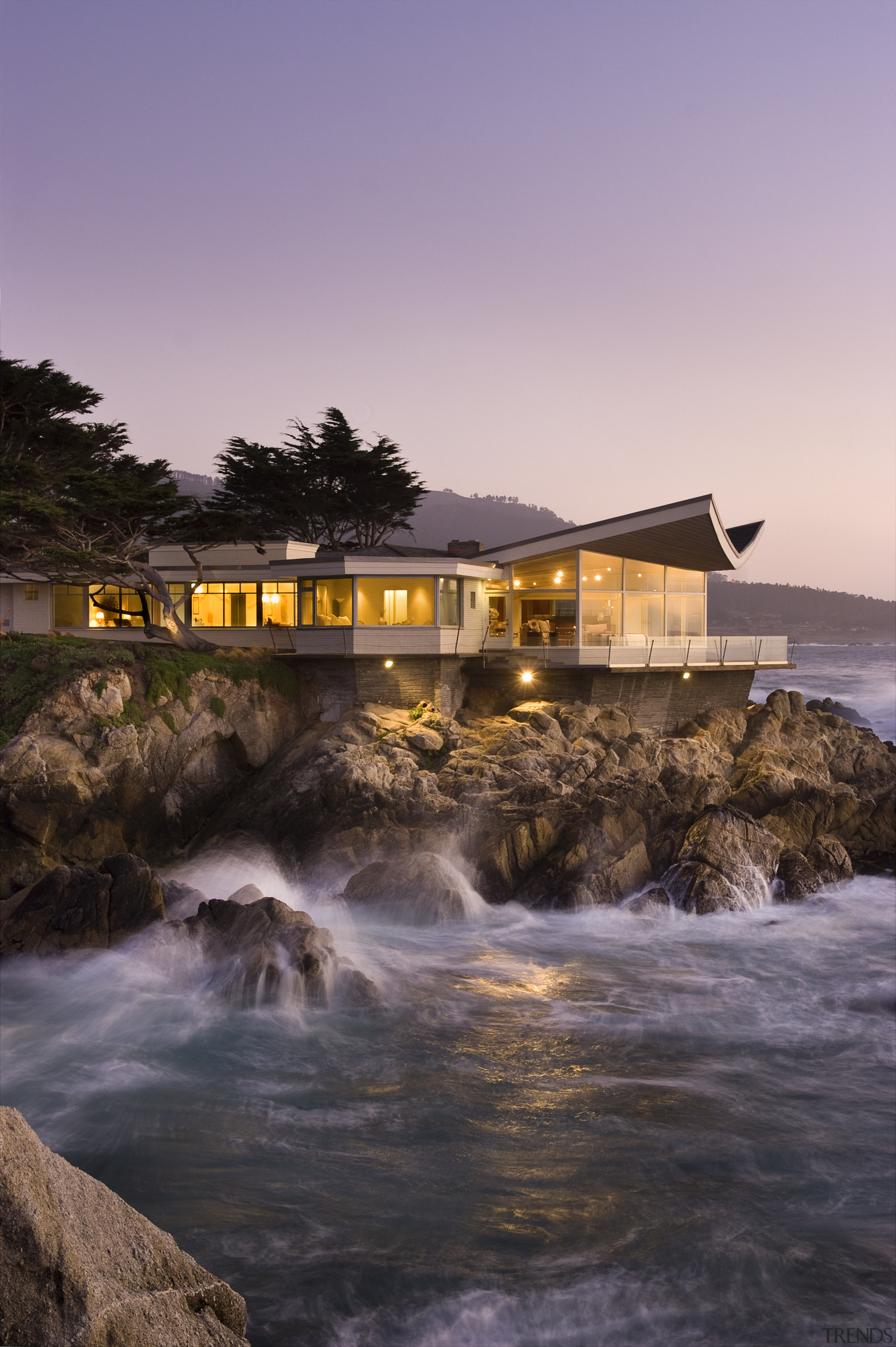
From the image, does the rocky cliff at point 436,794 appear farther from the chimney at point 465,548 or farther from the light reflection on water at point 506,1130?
the chimney at point 465,548

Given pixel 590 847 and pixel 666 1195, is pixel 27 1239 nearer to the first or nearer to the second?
pixel 666 1195

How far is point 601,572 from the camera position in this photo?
1035 inches

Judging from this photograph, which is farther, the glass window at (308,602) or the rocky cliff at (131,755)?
the glass window at (308,602)

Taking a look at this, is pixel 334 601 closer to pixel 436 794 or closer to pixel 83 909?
pixel 436 794

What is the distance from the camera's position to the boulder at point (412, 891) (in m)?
17.3

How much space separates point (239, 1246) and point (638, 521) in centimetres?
1974

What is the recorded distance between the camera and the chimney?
30500 mm

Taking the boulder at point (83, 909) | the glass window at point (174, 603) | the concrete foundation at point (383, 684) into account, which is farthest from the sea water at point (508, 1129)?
the glass window at point (174, 603)

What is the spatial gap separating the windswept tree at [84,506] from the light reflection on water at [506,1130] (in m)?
12.3

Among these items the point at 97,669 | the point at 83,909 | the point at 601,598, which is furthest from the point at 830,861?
the point at 97,669

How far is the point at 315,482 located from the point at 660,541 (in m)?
17.7

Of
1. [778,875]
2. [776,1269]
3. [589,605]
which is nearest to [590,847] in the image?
[778,875]

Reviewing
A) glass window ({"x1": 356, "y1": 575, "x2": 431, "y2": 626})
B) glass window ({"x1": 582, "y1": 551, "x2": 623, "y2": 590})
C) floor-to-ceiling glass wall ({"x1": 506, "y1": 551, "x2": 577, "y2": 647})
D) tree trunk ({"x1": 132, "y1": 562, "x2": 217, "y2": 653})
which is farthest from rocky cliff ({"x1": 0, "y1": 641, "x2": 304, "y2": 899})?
glass window ({"x1": 582, "y1": 551, "x2": 623, "y2": 590})

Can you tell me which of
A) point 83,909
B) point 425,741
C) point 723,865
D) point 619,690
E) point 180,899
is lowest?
point 180,899
